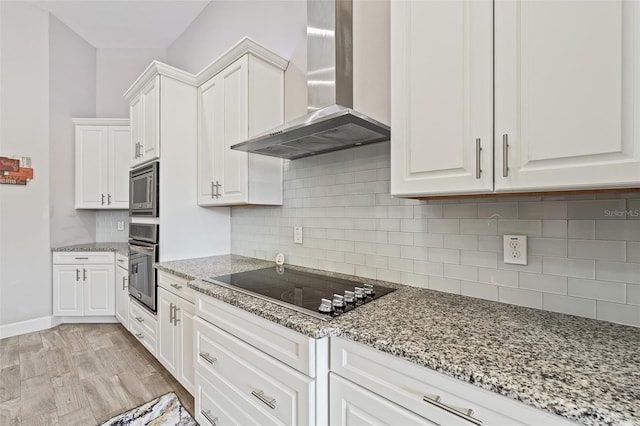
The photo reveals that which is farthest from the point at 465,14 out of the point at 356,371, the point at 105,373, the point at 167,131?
the point at 105,373

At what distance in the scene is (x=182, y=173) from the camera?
8.24 feet

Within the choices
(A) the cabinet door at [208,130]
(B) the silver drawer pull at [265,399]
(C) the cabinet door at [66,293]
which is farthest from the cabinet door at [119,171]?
(B) the silver drawer pull at [265,399]

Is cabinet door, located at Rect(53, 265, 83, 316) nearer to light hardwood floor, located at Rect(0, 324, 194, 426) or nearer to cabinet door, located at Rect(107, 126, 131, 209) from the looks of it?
light hardwood floor, located at Rect(0, 324, 194, 426)

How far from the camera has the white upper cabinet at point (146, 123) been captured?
7.95 feet

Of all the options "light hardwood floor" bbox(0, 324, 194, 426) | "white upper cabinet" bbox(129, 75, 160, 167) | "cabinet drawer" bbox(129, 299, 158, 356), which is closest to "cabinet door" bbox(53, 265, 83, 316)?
"light hardwood floor" bbox(0, 324, 194, 426)

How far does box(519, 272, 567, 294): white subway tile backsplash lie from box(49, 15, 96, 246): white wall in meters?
4.48

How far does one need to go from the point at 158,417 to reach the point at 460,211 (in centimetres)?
179

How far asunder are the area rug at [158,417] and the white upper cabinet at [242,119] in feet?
4.12

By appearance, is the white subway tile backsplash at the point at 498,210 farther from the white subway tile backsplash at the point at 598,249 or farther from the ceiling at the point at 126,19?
the ceiling at the point at 126,19

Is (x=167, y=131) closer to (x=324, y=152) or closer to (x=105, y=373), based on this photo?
(x=324, y=152)

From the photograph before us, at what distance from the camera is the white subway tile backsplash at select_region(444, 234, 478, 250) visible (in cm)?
141

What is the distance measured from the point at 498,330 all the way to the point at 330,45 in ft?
5.11

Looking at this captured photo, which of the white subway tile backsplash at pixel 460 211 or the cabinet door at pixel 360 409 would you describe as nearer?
the cabinet door at pixel 360 409

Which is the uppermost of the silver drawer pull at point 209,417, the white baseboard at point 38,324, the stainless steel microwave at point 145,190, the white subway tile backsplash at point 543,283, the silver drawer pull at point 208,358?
the stainless steel microwave at point 145,190
